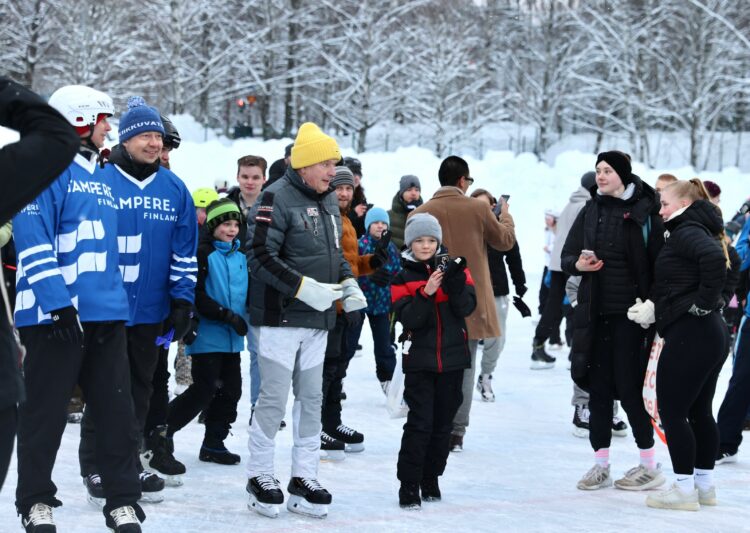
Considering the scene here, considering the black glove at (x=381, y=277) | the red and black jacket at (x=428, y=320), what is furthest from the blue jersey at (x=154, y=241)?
the black glove at (x=381, y=277)

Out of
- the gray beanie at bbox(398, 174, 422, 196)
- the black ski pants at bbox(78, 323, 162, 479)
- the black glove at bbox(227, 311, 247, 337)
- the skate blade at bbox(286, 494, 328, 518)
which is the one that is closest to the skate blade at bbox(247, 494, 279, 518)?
the skate blade at bbox(286, 494, 328, 518)

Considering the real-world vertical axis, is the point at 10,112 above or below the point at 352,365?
above

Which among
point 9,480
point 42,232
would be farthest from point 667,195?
point 9,480

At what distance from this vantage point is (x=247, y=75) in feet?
123

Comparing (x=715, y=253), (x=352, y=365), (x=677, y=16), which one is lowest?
(x=352, y=365)

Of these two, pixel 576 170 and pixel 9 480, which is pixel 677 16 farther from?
pixel 9 480

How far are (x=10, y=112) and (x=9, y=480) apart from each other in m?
3.41

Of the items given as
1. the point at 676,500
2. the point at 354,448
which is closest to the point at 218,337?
the point at 354,448

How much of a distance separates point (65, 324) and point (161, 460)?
1974 millimetres

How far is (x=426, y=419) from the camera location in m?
5.64

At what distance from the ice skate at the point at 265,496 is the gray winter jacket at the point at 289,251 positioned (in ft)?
2.58

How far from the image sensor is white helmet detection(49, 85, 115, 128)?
4.68 metres

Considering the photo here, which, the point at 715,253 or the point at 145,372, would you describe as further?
the point at 715,253

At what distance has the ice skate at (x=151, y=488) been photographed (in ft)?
18.4
